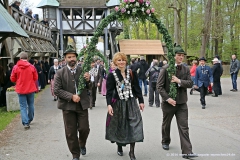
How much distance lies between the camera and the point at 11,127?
325 inches

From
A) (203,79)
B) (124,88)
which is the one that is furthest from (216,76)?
(124,88)

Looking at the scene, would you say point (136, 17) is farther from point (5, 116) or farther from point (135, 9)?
point (5, 116)

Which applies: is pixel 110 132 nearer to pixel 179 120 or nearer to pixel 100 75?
pixel 179 120

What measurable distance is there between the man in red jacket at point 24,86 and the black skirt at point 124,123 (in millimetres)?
3540

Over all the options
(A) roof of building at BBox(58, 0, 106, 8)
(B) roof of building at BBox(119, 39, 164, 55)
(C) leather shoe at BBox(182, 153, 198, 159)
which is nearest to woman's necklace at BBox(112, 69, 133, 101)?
(C) leather shoe at BBox(182, 153, 198, 159)

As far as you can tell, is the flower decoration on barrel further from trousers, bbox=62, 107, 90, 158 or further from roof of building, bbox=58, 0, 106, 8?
roof of building, bbox=58, 0, 106, 8

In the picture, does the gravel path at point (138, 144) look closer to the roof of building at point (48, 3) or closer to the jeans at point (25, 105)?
the jeans at point (25, 105)

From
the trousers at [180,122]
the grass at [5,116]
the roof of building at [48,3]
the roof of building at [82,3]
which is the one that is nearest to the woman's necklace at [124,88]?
the trousers at [180,122]

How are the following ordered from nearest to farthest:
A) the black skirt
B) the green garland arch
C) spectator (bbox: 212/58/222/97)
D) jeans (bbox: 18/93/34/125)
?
1. the black skirt
2. the green garland arch
3. jeans (bbox: 18/93/34/125)
4. spectator (bbox: 212/58/222/97)

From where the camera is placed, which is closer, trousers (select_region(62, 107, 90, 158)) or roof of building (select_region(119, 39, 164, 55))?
trousers (select_region(62, 107, 90, 158))

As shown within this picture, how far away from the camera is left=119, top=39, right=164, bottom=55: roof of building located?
3300cm

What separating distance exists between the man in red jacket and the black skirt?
354cm

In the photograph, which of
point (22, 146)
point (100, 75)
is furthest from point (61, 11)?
point (22, 146)

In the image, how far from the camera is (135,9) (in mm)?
5562
